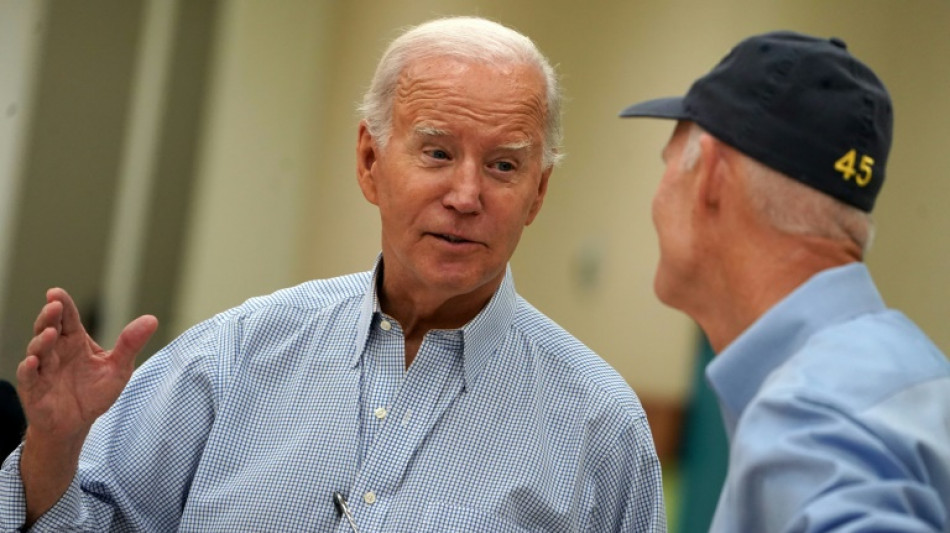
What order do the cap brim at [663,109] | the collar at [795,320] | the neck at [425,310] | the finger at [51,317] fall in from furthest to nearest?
1. the neck at [425,310]
2. the finger at [51,317]
3. the cap brim at [663,109]
4. the collar at [795,320]

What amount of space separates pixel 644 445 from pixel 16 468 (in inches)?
40.0

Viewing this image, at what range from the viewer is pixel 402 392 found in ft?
7.23

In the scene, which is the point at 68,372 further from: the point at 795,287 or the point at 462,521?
the point at 795,287

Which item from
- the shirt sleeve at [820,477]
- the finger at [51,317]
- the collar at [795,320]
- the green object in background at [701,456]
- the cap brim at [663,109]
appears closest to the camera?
the shirt sleeve at [820,477]

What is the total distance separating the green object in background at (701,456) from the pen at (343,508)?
2.27m

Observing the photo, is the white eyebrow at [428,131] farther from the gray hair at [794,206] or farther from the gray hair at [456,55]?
the gray hair at [794,206]

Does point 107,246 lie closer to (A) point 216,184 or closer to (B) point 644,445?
(A) point 216,184

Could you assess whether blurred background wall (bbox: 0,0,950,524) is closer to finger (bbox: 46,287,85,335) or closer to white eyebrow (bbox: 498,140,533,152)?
white eyebrow (bbox: 498,140,533,152)

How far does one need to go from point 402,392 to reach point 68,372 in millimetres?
535

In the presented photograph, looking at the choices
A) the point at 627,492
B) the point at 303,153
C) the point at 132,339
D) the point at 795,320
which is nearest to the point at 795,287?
the point at 795,320

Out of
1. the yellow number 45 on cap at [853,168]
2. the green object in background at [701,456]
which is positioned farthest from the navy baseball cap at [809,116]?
the green object in background at [701,456]

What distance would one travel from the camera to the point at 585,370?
90.7 inches

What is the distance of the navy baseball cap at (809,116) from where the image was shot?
59.9 inches

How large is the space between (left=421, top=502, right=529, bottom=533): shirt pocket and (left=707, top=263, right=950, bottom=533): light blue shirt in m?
0.65
